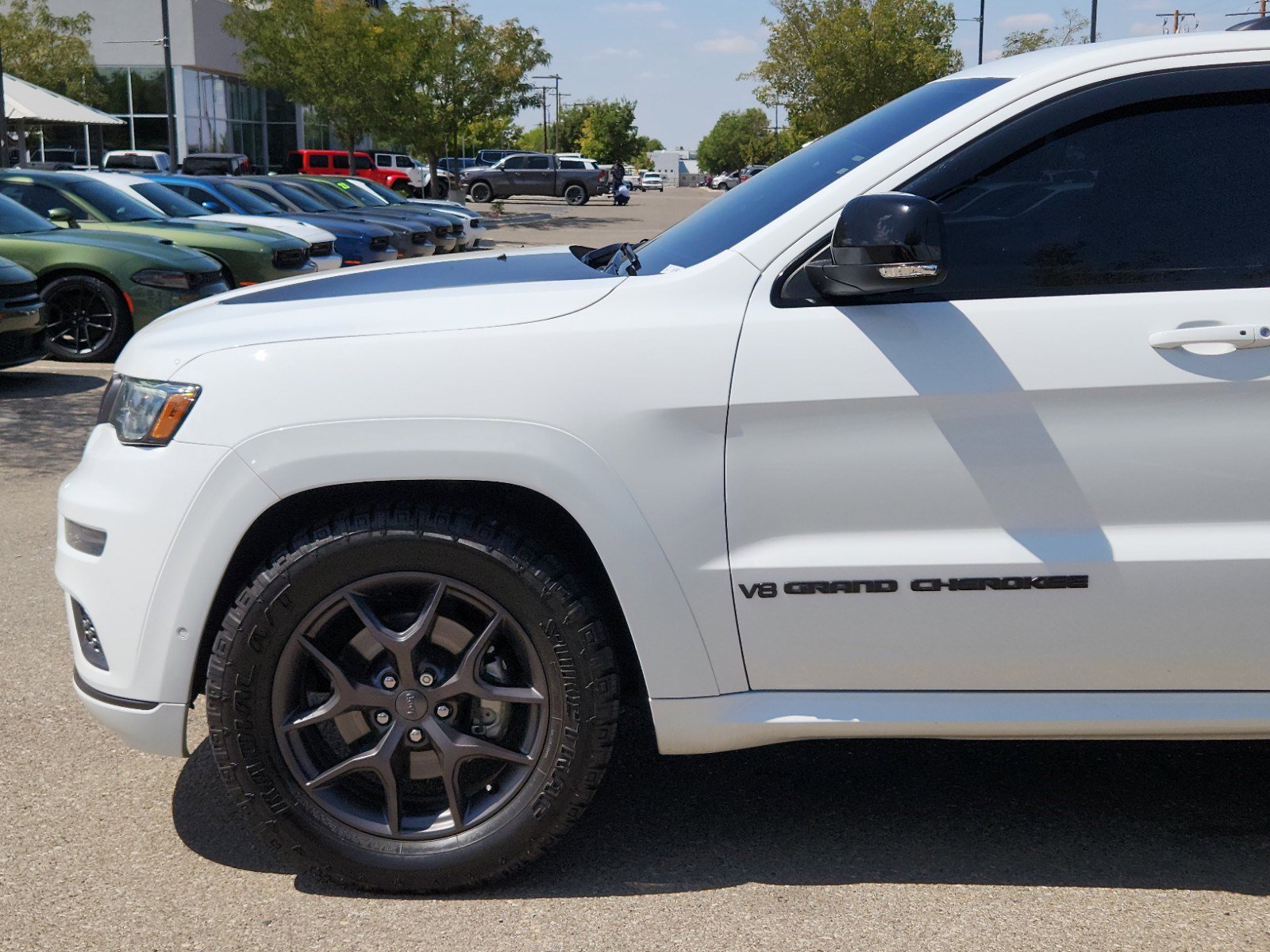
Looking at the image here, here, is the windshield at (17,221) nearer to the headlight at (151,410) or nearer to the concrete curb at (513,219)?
the headlight at (151,410)

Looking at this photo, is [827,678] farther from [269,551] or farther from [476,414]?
[269,551]

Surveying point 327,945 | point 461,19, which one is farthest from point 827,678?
point 461,19

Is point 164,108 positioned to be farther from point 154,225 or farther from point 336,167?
point 154,225

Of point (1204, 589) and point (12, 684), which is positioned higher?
point (1204, 589)

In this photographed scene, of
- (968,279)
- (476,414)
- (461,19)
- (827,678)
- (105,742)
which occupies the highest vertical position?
(461,19)

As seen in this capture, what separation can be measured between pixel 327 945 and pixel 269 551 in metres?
0.84

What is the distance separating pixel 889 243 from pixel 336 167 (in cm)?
4892

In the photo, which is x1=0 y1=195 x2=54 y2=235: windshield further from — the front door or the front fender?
the front door

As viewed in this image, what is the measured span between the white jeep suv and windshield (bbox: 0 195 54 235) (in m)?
9.76

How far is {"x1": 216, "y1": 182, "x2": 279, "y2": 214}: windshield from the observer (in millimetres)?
17688

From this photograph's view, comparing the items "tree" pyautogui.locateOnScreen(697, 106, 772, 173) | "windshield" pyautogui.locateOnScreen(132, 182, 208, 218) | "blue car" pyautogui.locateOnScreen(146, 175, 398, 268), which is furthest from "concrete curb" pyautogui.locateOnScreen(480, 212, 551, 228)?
"tree" pyautogui.locateOnScreen(697, 106, 772, 173)

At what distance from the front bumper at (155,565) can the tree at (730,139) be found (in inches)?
4737

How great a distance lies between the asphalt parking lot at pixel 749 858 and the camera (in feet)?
9.43

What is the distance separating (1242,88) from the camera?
2.88m
